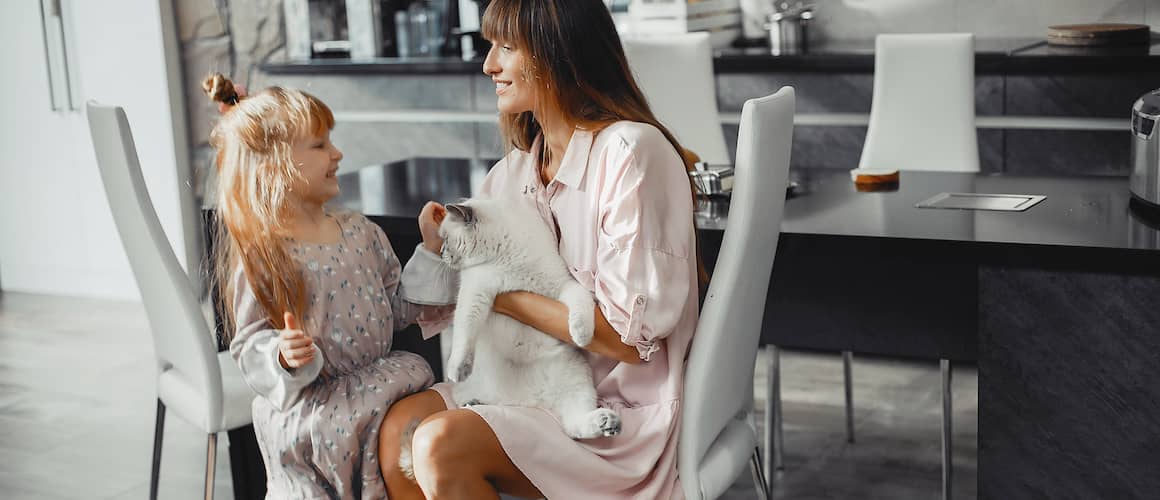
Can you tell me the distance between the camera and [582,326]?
1.62m

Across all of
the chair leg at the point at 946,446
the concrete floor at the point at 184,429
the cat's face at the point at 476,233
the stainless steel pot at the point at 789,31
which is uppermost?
the stainless steel pot at the point at 789,31

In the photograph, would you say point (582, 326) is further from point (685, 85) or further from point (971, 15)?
point (971, 15)

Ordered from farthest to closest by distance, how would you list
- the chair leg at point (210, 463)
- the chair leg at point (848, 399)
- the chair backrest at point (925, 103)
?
the chair backrest at point (925, 103) < the chair leg at point (848, 399) < the chair leg at point (210, 463)

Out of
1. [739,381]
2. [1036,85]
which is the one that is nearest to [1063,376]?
[739,381]

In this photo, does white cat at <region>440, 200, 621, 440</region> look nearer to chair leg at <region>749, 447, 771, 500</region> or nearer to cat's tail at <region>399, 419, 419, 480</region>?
cat's tail at <region>399, 419, 419, 480</region>

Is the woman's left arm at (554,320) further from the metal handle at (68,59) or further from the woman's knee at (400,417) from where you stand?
the metal handle at (68,59)

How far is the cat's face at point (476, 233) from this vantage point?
1705 millimetres

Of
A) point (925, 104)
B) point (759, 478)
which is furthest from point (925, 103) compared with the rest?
point (759, 478)

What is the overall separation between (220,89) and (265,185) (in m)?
0.17

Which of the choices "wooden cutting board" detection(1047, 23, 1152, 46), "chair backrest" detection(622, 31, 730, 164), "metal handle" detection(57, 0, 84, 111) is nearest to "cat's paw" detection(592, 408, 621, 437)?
"chair backrest" detection(622, 31, 730, 164)

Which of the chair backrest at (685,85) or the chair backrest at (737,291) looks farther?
the chair backrest at (685,85)

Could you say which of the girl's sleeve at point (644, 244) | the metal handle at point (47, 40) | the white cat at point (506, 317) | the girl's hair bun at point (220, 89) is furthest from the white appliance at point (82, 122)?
the girl's sleeve at point (644, 244)

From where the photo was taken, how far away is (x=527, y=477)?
1.65 metres

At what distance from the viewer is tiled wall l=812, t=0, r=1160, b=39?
3.76 metres
